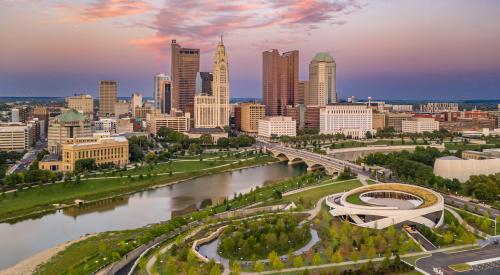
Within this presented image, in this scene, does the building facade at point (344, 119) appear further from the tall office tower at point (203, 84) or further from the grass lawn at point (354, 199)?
the grass lawn at point (354, 199)

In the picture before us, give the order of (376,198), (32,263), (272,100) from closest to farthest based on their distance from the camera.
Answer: (32,263) → (376,198) → (272,100)

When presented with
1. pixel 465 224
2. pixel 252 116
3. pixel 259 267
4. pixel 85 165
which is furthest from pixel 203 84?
pixel 259 267

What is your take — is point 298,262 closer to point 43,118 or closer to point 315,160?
point 315,160

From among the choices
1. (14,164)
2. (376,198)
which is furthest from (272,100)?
(376,198)

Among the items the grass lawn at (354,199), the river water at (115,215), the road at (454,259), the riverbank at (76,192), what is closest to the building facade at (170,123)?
the riverbank at (76,192)

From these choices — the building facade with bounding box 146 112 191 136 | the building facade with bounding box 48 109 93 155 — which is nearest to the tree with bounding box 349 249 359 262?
the building facade with bounding box 48 109 93 155

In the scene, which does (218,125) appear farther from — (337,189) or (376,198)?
(376,198)
